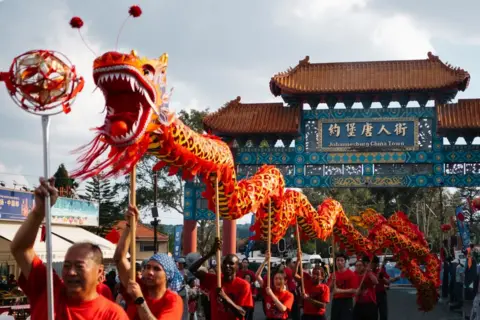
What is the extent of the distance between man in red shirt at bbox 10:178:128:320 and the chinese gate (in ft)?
54.1

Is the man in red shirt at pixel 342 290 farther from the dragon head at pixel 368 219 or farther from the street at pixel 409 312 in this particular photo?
the street at pixel 409 312

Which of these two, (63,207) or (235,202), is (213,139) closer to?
(235,202)

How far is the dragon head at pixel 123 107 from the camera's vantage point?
13.8 feet

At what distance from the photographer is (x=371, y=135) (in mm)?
19203

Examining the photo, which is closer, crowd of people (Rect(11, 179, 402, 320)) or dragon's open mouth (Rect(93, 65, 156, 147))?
crowd of people (Rect(11, 179, 402, 320))

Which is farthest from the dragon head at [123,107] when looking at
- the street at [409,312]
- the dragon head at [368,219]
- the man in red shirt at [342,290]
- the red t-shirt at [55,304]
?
the street at [409,312]

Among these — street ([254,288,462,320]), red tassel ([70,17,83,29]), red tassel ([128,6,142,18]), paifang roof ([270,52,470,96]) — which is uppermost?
paifang roof ([270,52,470,96])

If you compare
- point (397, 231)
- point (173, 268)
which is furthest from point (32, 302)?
point (397, 231)

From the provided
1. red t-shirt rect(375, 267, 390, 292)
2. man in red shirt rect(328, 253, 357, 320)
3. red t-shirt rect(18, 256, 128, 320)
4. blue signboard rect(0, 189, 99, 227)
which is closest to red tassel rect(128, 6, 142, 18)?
red t-shirt rect(18, 256, 128, 320)

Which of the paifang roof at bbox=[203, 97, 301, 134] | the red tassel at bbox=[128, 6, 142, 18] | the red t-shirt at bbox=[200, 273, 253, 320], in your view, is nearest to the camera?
the red tassel at bbox=[128, 6, 142, 18]

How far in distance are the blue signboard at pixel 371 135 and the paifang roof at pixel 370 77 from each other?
96cm

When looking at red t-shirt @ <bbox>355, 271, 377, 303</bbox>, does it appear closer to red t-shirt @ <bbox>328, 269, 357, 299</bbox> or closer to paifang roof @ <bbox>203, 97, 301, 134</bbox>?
red t-shirt @ <bbox>328, 269, 357, 299</bbox>

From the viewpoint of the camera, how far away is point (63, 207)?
2011 centimetres

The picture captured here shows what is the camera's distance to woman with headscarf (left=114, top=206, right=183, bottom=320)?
3773 millimetres
